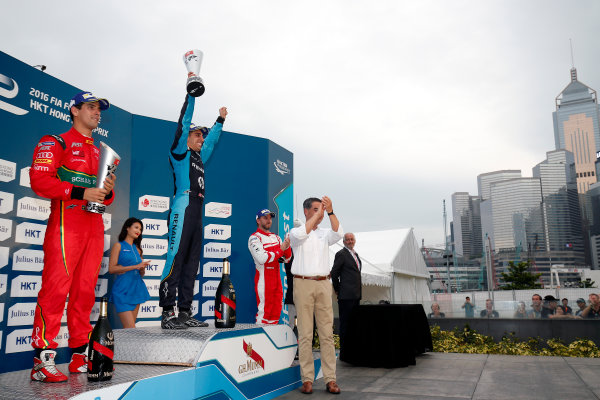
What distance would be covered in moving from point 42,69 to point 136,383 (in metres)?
3.25

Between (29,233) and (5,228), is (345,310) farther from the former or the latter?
(5,228)

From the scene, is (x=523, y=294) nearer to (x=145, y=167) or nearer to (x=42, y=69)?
(x=145, y=167)

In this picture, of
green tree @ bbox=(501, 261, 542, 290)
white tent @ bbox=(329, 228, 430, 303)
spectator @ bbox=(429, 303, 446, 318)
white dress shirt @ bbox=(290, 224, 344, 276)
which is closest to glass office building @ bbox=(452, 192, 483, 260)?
green tree @ bbox=(501, 261, 542, 290)

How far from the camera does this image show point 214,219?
5.67 m

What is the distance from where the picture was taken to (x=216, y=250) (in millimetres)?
5668

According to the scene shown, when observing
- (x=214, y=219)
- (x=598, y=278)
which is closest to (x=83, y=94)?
(x=214, y=219)

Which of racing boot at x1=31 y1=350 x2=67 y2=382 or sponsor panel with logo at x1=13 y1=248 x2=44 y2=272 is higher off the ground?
sponsor panel with logo at x1=13 y1=248 x2=44 y2=272

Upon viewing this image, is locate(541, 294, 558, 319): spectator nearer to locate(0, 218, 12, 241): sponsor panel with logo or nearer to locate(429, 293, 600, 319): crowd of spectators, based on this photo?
locate(429, 293, 600, 319): crowd of spectators

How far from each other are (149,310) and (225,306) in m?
1.73

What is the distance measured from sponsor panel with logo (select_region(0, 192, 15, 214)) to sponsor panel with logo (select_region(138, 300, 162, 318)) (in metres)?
1.88

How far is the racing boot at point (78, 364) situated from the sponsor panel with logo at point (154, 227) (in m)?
2.39

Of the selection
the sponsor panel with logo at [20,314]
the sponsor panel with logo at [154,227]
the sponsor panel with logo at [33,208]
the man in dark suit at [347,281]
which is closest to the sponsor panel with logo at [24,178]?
the sponsor panel with logo at [33,208]

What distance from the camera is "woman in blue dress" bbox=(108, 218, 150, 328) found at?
4121 mm

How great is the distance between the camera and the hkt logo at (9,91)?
11.9 feet
